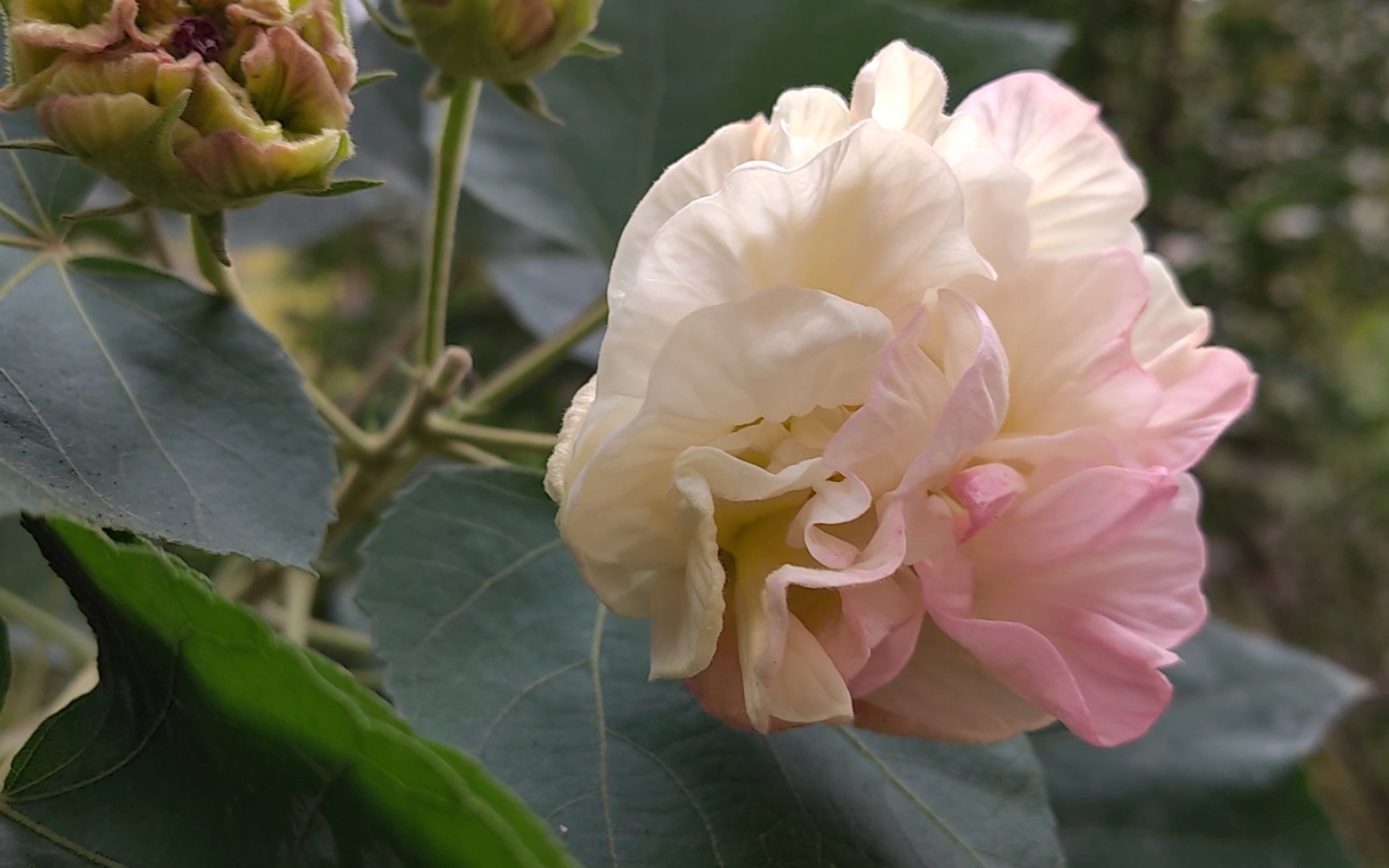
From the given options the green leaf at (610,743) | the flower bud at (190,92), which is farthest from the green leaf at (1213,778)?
the flower bud at (190,92)

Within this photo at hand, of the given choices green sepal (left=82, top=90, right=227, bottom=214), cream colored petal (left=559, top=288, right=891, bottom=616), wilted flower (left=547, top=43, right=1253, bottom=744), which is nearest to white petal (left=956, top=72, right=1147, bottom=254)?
wilted flower (left=547, top=43, right=1253, bottom=744)

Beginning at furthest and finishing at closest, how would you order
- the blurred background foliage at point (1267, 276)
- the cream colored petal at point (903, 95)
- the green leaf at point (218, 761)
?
the blurred background foliage at point (1267, 276), the cream colored petal at point (903, 95), the green leaf at point (218, 761)

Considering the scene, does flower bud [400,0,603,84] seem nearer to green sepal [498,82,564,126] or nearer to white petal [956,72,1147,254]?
green sepal [498,82,564,126]

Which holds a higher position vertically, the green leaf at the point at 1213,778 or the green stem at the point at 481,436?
the green stem at the point at 481,436

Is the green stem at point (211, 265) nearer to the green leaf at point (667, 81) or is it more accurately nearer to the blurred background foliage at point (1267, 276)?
the green leaf at point (667, 81)

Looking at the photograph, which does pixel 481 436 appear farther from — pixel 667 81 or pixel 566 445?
pixel 667 81

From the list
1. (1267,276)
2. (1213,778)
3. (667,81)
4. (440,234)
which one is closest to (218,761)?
(440,234)
